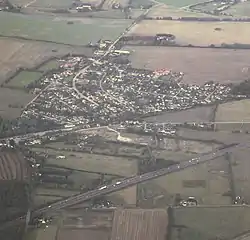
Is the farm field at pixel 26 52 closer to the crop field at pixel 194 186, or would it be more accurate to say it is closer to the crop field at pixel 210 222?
the crop field at pixel 194 186

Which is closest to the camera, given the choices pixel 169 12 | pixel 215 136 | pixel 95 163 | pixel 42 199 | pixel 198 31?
pixel 42 199

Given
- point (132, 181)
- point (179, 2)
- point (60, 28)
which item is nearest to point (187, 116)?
point (132, 181)

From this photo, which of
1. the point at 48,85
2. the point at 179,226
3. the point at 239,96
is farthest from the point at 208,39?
the point at 179,226

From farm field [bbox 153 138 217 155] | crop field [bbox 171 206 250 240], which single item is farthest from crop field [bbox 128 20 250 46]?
crop field [bbox 171 206 250 240]

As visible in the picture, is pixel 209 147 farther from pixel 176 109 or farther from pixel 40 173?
pixel 40 173

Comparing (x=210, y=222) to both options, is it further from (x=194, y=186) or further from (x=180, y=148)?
(x=180, y=148)

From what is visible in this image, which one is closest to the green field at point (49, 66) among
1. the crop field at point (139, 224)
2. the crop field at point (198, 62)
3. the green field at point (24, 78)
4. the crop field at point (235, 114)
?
the green field at point (24, 78)

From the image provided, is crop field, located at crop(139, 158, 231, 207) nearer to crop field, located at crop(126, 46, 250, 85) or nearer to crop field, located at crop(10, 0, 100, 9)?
crop field, located at crop(126, 46, 250, 85)

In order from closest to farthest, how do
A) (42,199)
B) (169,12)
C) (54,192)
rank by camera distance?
(42,199) → (54,192) → (169,12)
